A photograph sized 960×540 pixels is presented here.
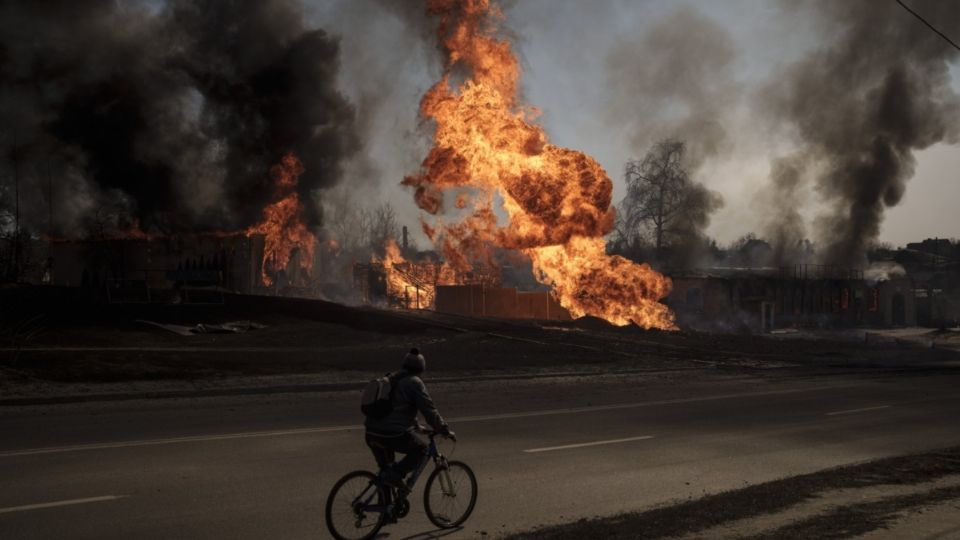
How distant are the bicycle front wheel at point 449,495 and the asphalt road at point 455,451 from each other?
18 cm

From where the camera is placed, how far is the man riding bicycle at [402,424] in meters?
7.54

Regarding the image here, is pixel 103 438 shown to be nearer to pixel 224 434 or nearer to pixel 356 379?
pixel 224 434

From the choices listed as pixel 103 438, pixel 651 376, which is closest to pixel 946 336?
pixel 651 376

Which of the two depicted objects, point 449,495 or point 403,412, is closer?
point 403,412

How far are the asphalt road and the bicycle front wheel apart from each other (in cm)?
18

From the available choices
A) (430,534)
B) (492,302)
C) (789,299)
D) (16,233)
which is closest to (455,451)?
(430,534)

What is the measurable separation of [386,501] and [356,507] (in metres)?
0.28

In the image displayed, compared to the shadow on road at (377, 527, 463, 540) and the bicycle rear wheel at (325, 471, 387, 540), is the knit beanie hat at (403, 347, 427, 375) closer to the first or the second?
the bicycle rear wheel at (325, 471, 387, 540)

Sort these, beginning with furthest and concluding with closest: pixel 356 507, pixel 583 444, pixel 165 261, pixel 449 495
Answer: pixel 165 261 → pixel 583 444 → pixel 449 495 → pixel 356 507

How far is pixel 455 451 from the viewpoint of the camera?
12.2 metres

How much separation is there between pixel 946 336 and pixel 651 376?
35014 millimetres

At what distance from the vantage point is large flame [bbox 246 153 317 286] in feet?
161

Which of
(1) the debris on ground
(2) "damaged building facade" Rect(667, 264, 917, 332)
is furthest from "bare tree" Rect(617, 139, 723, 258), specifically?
(1) the debris on ground

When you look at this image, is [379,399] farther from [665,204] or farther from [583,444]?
[665,204]
